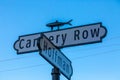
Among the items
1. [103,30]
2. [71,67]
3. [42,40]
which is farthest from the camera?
[71,67]

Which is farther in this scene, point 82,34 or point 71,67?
point 71,67

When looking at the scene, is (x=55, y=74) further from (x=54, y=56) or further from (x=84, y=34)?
(x=84, y=34)

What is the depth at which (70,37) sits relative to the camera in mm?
3582

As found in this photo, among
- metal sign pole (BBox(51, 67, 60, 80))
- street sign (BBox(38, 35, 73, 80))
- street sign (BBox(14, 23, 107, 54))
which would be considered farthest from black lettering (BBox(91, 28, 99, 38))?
metal sign pole (BBox(51, 67, 60, 80))

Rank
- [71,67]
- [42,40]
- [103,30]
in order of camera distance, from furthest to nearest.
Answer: [71,67], [103,30], [42,40]

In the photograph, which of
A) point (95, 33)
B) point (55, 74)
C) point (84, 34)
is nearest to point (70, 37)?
point (84, 34)

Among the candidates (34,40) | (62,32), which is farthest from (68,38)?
(34,40)

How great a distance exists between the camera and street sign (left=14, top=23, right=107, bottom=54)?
3.48m

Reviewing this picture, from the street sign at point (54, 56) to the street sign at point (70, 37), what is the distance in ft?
0.47

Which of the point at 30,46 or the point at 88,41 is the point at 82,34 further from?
the point at 30,46

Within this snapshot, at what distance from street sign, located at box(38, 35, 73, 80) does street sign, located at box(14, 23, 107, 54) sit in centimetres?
14

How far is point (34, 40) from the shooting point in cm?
360

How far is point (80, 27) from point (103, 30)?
0.29 metres

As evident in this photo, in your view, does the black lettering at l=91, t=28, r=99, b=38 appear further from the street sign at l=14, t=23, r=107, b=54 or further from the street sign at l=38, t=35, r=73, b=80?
the street sign at l=38, t=35, r=73, b=80
